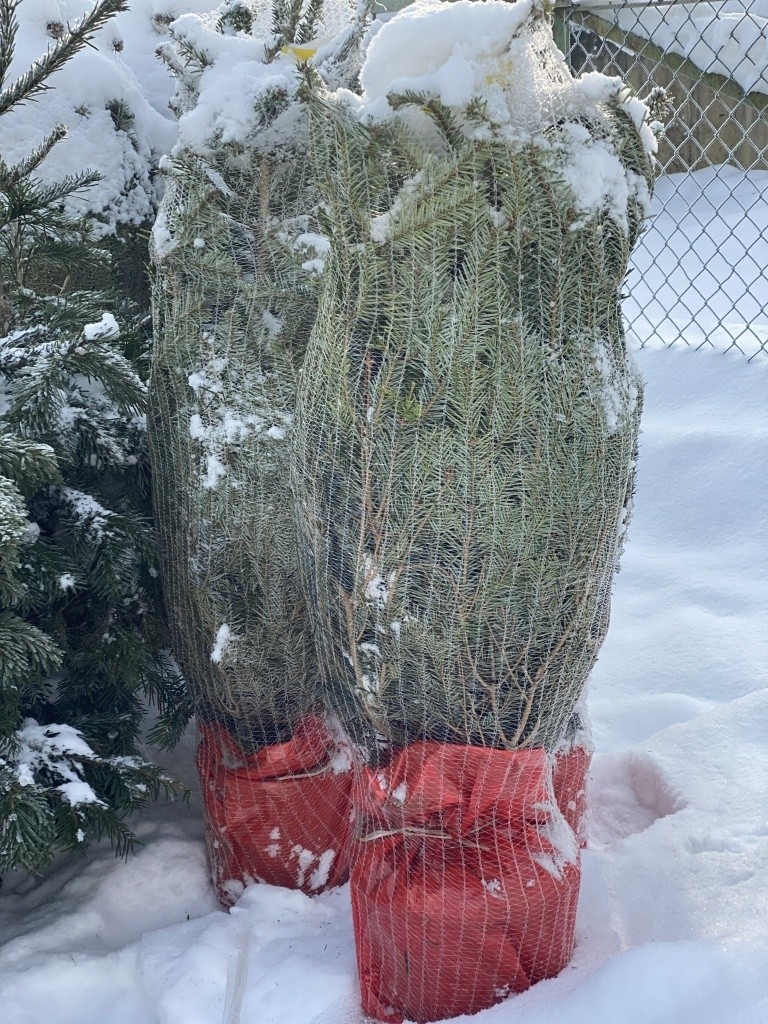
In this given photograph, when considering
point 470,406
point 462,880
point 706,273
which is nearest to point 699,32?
point 706,273

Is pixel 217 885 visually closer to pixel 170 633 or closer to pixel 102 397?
pixel 170 633

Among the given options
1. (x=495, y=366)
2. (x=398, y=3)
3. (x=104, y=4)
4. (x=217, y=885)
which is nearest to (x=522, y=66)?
(x=495, y=366)

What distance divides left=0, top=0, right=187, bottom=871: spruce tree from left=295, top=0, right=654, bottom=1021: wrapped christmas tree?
0.39 metres

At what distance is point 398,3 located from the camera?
2553 mm

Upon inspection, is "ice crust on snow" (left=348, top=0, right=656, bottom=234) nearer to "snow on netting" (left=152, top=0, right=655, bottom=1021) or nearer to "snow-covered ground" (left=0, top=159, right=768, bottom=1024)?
"snow on netting" (left=152, top=0, right=655, bottom=1021)

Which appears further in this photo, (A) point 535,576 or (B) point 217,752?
(B) point 217,752

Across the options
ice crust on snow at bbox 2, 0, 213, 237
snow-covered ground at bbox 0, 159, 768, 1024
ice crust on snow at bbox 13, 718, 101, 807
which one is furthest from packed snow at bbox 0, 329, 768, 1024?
ice crust on snow at bbox 2, 0, 213, 237

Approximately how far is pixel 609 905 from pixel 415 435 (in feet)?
2.63

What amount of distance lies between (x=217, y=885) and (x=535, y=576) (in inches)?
34.8

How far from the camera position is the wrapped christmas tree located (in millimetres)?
1096

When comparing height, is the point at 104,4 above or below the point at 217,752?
above

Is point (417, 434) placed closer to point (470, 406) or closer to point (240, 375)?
point (470, 406)

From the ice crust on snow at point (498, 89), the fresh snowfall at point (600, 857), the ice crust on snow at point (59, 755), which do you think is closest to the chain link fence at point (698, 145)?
the ice crust on snow at point (498, 89)

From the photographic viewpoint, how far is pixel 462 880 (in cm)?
125
